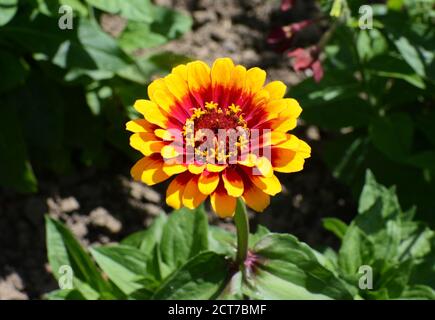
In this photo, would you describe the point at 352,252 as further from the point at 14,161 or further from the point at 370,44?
the point at 14,161

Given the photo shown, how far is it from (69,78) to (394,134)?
50.4 inches

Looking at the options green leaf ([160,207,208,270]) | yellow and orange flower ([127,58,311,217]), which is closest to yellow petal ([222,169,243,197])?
yellow and orange flower ([127,58,311,217])

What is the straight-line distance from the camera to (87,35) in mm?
3018

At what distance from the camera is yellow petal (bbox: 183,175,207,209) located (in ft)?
6.67

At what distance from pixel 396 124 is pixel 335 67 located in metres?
0.35

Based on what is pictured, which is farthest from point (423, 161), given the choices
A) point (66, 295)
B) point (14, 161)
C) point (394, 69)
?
point (14, 161)

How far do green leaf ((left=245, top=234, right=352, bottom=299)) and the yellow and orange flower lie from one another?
40 cm

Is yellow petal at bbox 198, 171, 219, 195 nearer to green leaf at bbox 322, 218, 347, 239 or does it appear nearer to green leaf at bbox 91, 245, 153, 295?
green leaf at bbox 91, 245, 153, 295

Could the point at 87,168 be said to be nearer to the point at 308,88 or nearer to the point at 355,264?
the point at 308,88

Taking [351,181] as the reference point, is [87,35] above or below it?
above

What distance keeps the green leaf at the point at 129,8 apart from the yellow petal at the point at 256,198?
102cm

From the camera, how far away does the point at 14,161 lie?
10.1 feet
